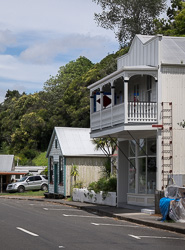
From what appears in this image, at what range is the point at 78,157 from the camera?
3719 cm

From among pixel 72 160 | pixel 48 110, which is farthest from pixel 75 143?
pixel 48 110

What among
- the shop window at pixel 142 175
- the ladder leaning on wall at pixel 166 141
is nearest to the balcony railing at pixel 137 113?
the ladder leaning on wall at pixel 166 141

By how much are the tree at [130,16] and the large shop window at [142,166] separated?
31.4 metres

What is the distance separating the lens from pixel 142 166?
25656 millimetres

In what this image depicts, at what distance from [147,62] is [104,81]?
8.94 feet

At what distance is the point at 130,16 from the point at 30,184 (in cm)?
2161

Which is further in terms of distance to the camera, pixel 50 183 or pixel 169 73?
pixel 50 183

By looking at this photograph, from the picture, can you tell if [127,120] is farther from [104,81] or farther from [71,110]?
[71,110]

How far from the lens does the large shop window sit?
2467 centimetres

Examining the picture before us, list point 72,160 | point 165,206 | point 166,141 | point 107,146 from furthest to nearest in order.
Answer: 1. point 72,160
2. point 107,146
3. point 166,141
4. point 165,206

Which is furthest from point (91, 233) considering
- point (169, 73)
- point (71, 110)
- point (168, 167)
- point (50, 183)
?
point (71, 110)

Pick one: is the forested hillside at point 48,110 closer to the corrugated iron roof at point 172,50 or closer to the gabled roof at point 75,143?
the gabled roof at point 75,143

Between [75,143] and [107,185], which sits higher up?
[75,143]

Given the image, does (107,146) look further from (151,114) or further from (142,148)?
(151,114)
